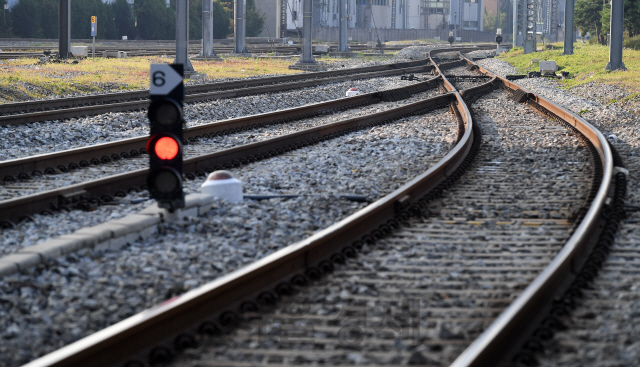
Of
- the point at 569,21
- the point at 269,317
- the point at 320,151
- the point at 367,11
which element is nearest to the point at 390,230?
the point at 269,317

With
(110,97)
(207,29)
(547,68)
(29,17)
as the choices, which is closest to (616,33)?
(547,68)

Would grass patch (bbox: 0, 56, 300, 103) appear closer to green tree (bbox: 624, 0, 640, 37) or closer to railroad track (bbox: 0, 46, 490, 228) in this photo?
railroad track (bbox: 0, 46, 490, 228)

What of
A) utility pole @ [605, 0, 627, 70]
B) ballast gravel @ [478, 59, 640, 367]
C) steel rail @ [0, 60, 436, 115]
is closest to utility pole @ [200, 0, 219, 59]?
steel rail @ [0, 60, 436, 115]

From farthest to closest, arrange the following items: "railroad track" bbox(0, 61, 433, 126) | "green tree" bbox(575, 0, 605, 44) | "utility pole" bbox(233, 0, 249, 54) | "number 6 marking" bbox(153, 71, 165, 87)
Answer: "green tree" bbox(575, 0, 605, 44)
"utility pole" bbox(233, 0, 249, 54)
"railroad track" bbox(0, 61, 433, 126)
"number 6 marking" bbox(153, 71, 165, 87)

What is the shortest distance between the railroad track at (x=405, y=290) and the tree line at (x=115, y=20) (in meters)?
62.9

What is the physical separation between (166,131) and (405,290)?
7.55 feet

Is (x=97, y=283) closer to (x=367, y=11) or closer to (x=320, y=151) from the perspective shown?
(x=320, y=151)

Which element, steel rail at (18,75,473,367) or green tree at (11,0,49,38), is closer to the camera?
steel rail at (18,75,473,367)

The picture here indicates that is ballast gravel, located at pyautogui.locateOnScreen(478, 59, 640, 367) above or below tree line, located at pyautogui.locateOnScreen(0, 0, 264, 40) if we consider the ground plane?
below

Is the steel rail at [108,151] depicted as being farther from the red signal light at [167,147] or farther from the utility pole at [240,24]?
the utility pole at [240,24]

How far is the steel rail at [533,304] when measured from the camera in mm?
3742

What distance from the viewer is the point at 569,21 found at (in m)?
40.5

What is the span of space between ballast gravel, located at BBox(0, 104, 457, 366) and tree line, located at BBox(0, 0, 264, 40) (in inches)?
2386

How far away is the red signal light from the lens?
6.14 meters
